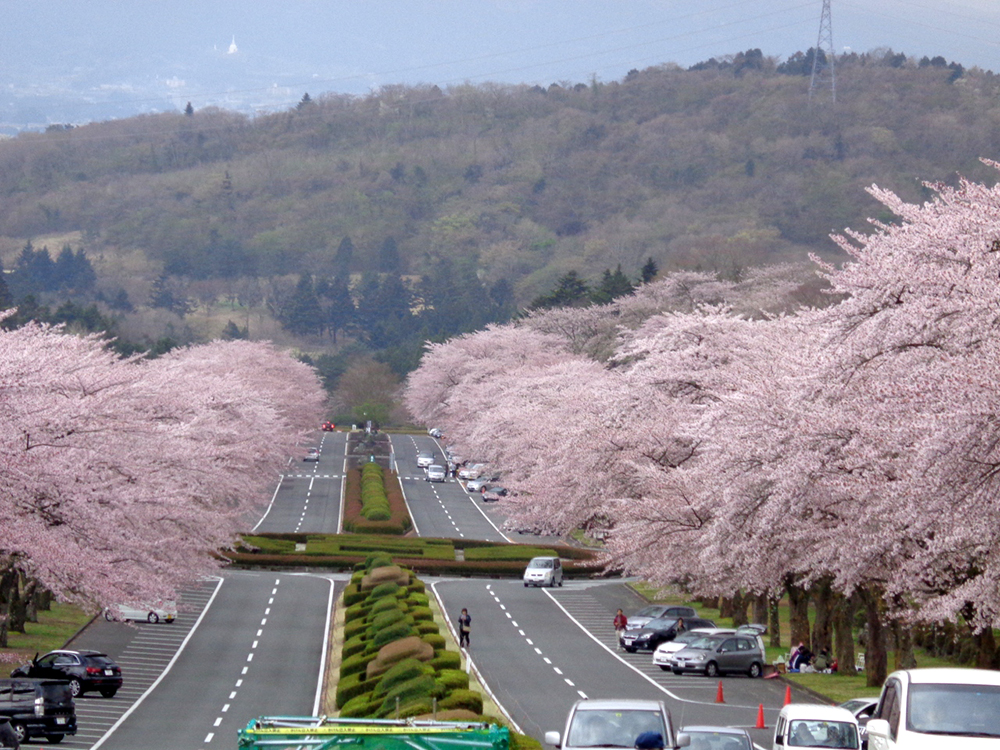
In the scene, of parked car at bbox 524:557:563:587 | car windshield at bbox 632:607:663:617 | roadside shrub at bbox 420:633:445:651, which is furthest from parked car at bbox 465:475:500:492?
roadside shrub at bbox 420:633:445:651

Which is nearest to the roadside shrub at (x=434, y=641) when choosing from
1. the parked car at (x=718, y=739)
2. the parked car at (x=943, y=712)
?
the parked car at (x=718, y=739)

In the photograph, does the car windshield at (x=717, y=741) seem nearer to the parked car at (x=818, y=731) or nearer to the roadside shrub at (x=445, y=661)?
the parked car at (x=818, y=731)

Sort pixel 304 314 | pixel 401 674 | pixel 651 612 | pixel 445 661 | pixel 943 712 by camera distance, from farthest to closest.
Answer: pixel 304 314 < pixel 651 612 < pixel 445 661 < pixel 401 674 < pixel 943 712

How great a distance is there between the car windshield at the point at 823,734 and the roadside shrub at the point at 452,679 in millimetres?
7079

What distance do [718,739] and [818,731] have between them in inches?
56.5

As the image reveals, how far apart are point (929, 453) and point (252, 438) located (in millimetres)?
47310

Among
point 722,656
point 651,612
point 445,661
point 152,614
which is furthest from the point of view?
point 651,612

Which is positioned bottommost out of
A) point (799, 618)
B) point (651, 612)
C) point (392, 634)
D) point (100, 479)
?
point (651, 612)

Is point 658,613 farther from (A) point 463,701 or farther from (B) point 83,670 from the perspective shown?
(A) point 463,701

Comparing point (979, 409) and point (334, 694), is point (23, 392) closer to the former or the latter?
point (334, 694)

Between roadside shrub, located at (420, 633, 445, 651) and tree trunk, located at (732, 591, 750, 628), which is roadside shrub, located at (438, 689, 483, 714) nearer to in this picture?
roadside shrub, located at (420, 633, 445, 651)

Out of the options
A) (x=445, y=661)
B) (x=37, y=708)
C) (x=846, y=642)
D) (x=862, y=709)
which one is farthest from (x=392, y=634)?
(x=862, y=709)

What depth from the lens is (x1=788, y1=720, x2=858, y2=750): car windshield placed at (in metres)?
18.1

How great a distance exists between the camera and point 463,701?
22.3 meters
